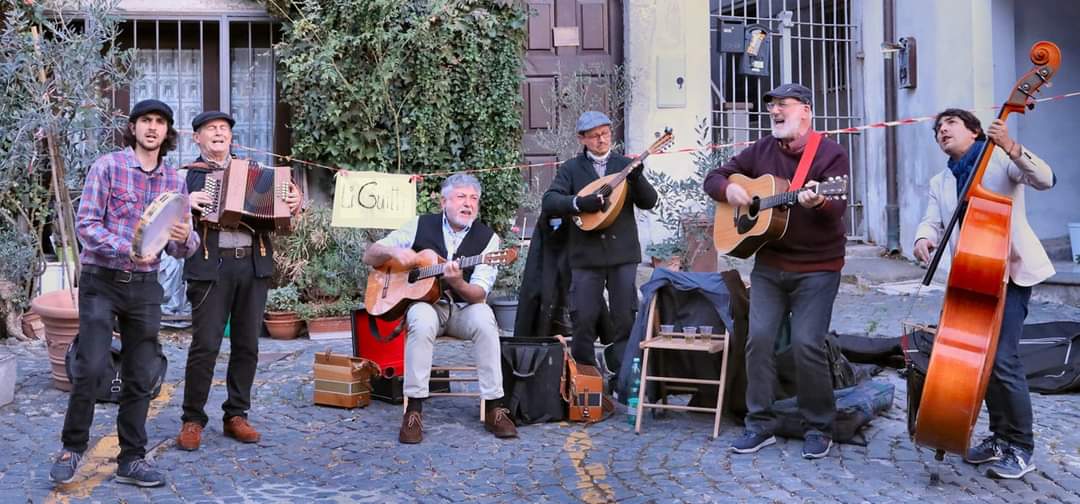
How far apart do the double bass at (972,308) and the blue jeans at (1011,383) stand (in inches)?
9.1

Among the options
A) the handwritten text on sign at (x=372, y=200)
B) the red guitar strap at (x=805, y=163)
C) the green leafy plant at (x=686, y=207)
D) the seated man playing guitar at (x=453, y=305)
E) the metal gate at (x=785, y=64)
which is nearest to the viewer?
the red guitar strap at (x=805, y=163)

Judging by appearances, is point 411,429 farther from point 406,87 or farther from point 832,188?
point 406,87

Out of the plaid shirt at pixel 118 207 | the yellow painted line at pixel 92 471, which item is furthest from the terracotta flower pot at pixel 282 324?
the plaid shirt at pixel 118 207

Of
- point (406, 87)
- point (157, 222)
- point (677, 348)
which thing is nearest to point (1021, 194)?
point (677, 348)

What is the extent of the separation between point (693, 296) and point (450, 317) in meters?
1.39

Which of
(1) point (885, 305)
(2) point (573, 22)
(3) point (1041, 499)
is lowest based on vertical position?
(3) point (1041, 499)

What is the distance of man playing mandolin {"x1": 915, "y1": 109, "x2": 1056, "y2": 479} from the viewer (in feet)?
16.0

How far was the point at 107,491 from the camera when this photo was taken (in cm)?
502

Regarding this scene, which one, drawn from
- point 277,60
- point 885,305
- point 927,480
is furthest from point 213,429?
point 885,305

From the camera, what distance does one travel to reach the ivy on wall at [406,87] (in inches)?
412

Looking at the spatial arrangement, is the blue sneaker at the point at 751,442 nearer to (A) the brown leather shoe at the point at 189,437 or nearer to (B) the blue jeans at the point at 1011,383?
(B) the blue jeans at the point at 1011,383

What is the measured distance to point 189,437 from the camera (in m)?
5.75

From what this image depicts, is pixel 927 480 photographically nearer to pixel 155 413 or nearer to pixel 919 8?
pixel 155 413

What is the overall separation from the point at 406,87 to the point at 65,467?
20.6 ft
